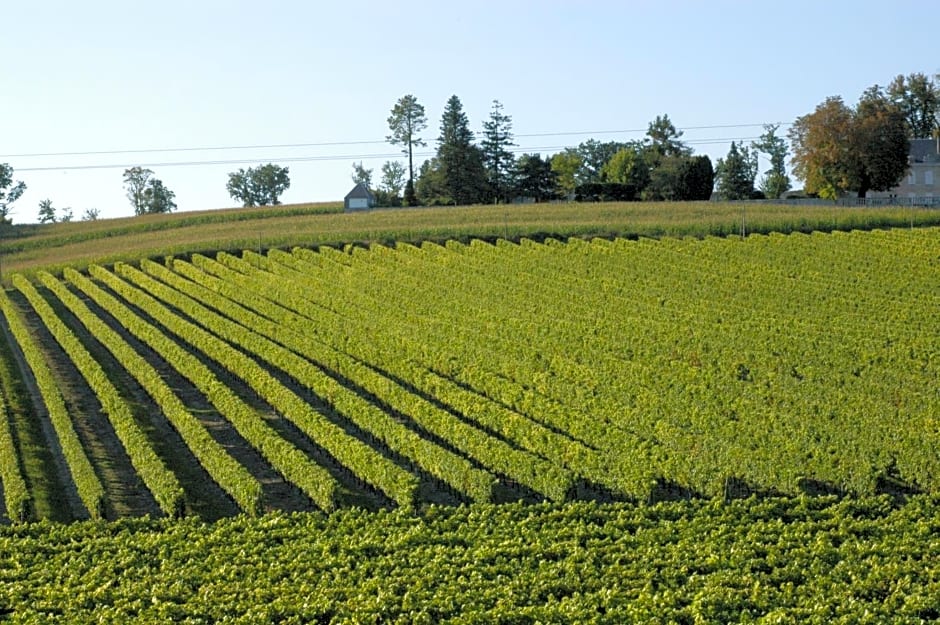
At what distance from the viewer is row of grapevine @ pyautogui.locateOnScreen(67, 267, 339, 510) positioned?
26.8 meters

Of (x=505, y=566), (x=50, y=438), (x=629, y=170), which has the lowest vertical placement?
(x=505, y=566)

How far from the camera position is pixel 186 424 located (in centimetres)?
3216

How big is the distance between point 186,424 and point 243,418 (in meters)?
1.52

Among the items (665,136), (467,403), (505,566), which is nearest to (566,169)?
(665,136)

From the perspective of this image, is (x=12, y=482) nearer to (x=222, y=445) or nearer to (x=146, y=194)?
(x=222, y=445)

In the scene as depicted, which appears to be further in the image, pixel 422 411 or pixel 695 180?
pixel 695 180

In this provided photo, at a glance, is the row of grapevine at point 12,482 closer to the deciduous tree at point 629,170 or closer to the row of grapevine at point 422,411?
the row of grapevine at point 422,411

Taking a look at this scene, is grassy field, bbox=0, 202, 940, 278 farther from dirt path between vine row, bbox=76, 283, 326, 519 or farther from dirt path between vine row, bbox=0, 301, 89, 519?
dirt path between vine row, bbox=76, 283, 326, 519

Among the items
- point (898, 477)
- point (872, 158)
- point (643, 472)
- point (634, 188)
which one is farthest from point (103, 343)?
point (634, 188)

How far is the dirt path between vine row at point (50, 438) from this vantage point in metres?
27.7

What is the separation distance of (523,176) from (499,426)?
6795cm

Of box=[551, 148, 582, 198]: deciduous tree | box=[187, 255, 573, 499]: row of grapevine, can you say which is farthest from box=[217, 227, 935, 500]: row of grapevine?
box=[551, 148, 582, 198]: deciduous tree

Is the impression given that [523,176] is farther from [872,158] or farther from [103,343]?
[103,343]

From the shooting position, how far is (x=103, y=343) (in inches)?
1825
